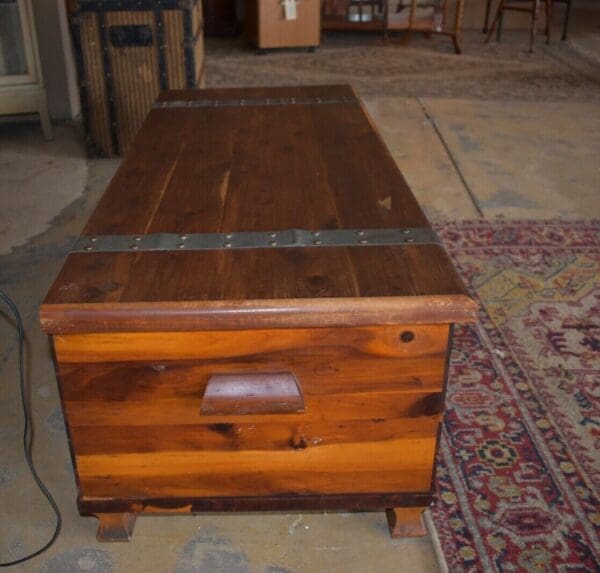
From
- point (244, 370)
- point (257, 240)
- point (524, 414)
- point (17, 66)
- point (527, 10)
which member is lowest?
point (524, 414)

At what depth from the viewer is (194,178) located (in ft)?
4.69

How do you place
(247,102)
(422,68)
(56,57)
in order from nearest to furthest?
(247,102), (56,57), (422,68)

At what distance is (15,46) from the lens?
3.02m

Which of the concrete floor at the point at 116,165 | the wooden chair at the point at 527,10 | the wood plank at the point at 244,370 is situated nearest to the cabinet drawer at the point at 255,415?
the wood plank at the point at 244,370

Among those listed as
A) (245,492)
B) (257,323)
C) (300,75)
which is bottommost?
(300,75)

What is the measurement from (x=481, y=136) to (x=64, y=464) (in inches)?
95.4

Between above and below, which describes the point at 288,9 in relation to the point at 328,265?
below

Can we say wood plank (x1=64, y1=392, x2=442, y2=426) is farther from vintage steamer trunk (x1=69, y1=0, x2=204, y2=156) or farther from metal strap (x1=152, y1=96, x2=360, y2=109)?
vintage steamer trunk (x1=69, y1=0, x2=204, y2=156)

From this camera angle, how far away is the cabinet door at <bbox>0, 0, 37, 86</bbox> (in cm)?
295

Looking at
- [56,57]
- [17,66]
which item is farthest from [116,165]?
[56,57]

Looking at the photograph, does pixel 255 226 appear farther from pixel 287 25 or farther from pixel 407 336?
pixel 287 25

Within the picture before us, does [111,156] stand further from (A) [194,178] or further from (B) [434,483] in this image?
(B) [434,483]

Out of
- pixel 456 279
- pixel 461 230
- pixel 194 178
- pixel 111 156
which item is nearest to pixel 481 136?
pixel 461 230

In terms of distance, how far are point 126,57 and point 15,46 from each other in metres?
0.53
